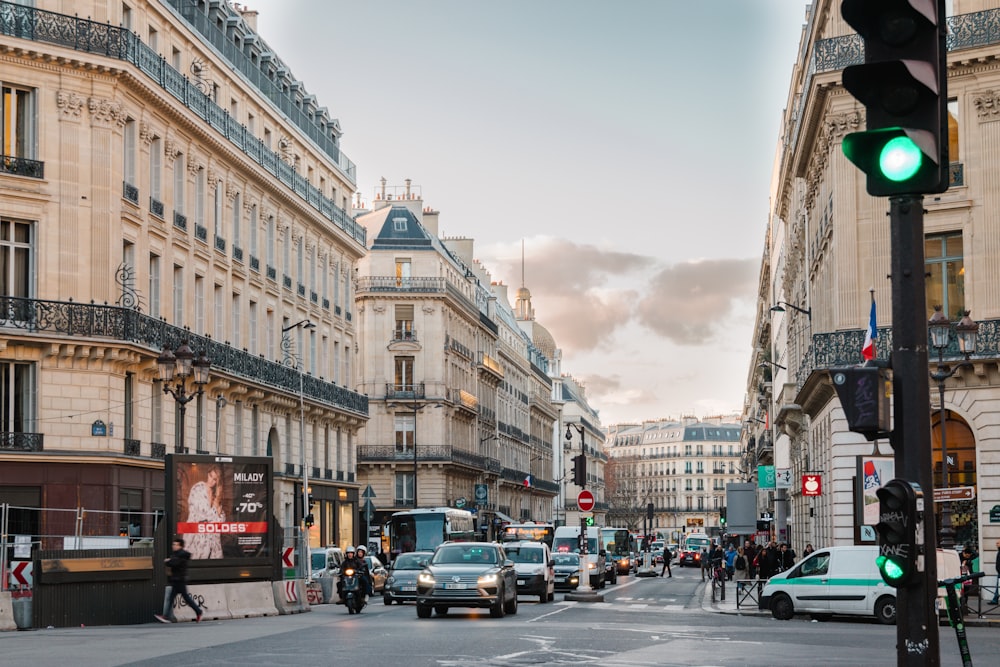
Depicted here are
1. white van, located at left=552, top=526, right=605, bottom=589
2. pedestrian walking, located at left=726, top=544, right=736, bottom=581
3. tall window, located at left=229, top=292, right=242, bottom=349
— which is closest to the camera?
tall window, located at left=229, top=292, right=242, bottom=349

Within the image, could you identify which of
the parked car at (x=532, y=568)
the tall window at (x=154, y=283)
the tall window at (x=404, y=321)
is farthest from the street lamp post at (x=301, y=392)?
the tall window at (x=404, y=321)

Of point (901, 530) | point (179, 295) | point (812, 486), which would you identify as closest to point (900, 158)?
point (901, 530)

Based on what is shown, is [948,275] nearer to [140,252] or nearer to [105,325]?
[105,325]

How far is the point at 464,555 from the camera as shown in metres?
31.4

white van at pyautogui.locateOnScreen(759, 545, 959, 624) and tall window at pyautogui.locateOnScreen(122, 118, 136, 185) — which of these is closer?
white van at pyautogui.locateOnScreen(759, 545, 959, 624)

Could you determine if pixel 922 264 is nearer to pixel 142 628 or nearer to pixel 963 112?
pixel 142 628

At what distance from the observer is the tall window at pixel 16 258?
3891 centimetres

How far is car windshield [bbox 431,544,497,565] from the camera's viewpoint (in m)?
31.1

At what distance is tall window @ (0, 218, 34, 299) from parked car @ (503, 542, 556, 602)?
14.2 m

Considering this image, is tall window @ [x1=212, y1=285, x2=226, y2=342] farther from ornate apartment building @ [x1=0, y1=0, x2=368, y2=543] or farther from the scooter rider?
the scooter rider

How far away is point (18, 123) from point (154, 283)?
720 centimetres

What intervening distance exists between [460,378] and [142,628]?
72583 millimetres

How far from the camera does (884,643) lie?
23312mm

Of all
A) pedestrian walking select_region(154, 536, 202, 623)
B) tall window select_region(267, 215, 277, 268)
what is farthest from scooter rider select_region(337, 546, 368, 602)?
tall window select_region(267, 215, 277, 268)
